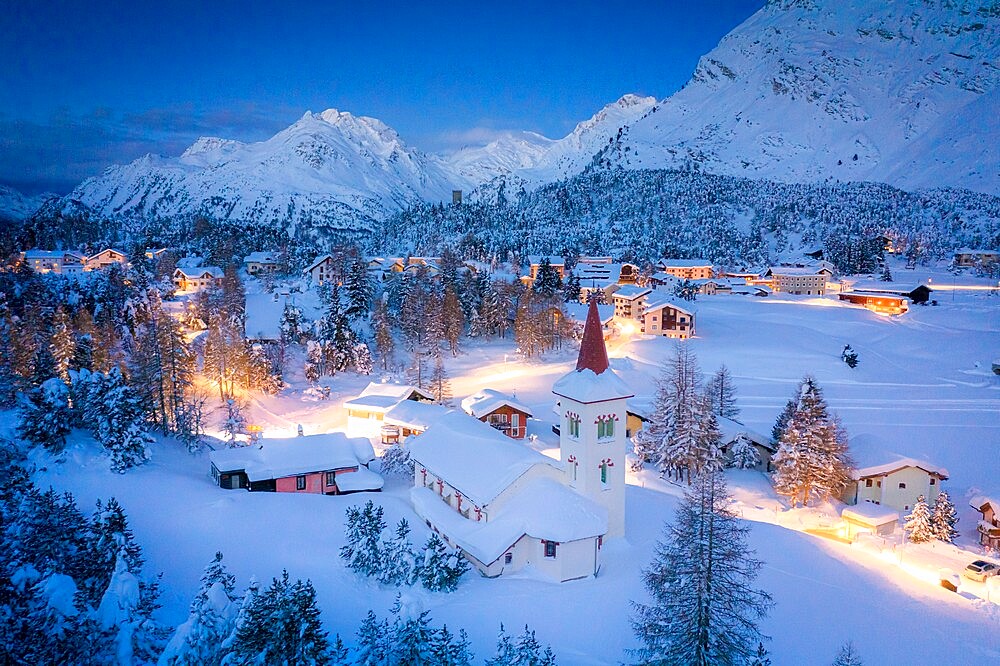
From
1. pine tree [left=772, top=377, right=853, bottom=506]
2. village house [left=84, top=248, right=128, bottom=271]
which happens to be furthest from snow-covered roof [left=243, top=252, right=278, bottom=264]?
pine tree [left=772, top=377, right=853, bottom=506]

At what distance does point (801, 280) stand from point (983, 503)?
2953 inches

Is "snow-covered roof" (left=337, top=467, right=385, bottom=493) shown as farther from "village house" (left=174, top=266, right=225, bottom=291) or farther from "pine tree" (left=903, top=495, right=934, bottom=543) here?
"village house" (left=174, top=266, right=225, bottom=291)

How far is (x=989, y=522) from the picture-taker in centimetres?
3173

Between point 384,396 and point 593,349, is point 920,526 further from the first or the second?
point 384,396

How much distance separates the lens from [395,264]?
96.7m

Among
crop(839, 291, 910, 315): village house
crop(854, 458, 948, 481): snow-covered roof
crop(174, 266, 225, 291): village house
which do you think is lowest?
crop(854, 458, 948, 481): snow-covered roof

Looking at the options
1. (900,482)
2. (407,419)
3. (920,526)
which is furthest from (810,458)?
(407,419)

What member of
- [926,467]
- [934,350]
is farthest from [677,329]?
[926,467]

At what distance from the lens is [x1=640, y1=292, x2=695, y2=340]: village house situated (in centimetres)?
7225

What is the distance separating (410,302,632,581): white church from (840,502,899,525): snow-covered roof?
1479 cm

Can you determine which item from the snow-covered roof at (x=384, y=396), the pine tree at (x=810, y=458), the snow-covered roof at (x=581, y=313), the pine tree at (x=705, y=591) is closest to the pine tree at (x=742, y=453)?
the pine tree at (x=810, y=458)

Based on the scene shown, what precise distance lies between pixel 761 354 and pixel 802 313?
65.8 feet

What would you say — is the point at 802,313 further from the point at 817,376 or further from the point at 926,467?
the point at 926,467

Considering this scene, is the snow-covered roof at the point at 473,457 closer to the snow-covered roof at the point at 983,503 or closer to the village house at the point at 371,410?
the village house at the point at 371,410
